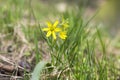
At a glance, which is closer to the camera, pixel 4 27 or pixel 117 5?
pixel 4 27

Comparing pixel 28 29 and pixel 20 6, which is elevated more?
pixel 20 6

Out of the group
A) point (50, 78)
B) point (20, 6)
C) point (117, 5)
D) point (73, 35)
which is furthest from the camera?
point (117, 5)

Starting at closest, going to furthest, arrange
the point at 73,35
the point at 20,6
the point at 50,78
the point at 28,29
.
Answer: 1. the point at 50,78
2. the point at 73,35
3. the point at 28,29
4. the point at 20,6

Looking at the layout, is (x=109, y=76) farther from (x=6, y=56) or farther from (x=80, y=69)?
(x=6, y=56)

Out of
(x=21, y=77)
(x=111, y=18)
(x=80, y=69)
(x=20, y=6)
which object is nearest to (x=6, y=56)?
(x=21, y=77)

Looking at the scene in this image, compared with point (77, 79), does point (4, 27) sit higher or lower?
higher

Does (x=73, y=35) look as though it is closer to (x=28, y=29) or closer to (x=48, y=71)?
(x=48, y=71)

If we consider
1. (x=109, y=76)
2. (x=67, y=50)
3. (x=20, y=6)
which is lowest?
(x=109, y=76)

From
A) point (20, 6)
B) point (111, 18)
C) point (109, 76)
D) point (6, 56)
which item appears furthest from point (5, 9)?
point (111, 18)

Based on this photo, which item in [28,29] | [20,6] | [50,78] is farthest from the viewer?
[20,6]
